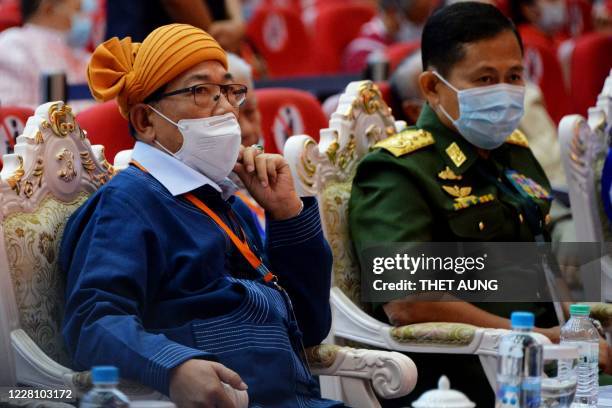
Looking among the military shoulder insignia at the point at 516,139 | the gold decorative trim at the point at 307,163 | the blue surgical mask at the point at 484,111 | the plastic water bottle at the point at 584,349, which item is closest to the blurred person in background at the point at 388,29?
the military shoulder insignia at the point at 516,139

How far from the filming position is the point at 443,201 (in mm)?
3244

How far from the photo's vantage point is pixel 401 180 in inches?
127

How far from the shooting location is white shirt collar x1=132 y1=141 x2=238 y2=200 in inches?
104

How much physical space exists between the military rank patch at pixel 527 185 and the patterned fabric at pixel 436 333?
23.4 inches

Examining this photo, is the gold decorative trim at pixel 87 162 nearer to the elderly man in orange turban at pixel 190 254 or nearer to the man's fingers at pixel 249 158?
the elderly man in orange turban at pixel 190 254

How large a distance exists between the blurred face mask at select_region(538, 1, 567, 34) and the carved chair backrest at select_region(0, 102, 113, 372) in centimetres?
623

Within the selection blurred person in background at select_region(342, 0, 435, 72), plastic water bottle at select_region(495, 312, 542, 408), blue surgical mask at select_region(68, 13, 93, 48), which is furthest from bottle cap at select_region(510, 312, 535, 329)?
blurred person in background at select_region(342, 0, 435, 72)

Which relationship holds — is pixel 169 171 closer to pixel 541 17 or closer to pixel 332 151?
pixel 332 151

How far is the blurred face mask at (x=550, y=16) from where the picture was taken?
8.61m

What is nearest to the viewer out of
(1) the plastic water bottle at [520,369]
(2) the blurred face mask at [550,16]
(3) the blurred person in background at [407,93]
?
(1) the plastic water bottle at [520,369]

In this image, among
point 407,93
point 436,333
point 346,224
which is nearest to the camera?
point 436,333

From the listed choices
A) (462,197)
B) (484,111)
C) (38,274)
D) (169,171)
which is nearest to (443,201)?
(462,197)

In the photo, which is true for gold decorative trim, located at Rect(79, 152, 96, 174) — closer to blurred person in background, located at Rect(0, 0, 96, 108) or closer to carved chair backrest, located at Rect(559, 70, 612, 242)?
carved chair backrest, located at Rect(559, 70, 612, 242)

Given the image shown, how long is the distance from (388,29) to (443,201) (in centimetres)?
660
